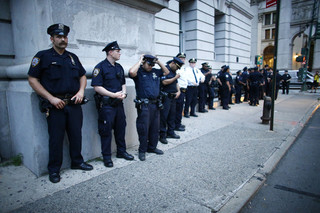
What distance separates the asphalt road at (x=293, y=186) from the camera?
2.74 meters

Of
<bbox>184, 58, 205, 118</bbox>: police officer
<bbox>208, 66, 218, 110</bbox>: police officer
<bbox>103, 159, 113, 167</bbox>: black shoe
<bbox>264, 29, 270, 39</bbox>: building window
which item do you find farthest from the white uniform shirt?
<bbox>264, 29, 270, 39</bbox>: building window

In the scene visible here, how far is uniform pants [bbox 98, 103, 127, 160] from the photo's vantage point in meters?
3.59

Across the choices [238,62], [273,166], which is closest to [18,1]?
[273,166]

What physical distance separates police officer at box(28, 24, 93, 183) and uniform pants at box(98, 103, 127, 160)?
0.40 metres

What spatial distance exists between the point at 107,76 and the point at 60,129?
1.16 metres

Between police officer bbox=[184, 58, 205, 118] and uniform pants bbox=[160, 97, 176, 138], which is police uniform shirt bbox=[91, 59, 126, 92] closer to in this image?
uniform pants bbox=[160, 97, 176, 138]

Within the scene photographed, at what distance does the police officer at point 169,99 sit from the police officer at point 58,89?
216 centimetres

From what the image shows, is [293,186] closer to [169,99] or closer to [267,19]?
[169,99]

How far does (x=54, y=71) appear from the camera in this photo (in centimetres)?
304


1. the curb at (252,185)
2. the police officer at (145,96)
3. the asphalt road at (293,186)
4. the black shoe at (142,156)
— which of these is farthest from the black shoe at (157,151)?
the asphalt road at (293,186)

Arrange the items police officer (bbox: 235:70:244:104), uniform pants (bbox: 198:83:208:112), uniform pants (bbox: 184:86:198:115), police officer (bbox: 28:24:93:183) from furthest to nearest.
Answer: police officer (bbox: 235:70:244:104) < uniform pants (bbox: 198:83:208:112) < uniform pants (bbox: 184:86:198:115) < police officer (bbox: 28:24:93:183)

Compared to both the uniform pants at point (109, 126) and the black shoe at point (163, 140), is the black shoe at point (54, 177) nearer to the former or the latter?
the uniform pants at point (109, 126)

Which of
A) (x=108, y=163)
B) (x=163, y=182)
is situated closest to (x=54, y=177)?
(x=108, y=163)

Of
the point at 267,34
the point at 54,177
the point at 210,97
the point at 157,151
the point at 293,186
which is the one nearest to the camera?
the point at 54,177
